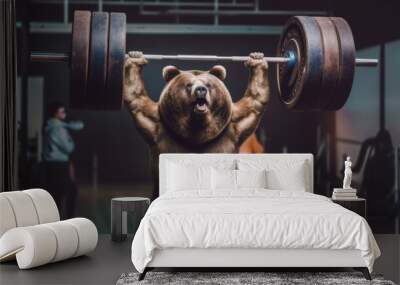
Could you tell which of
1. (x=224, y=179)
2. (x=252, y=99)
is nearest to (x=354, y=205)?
(x=224, y=179)

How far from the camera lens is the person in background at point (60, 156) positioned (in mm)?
6328

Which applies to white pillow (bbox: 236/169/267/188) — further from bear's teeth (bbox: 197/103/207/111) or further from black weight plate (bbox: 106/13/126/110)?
black weight plate (bbox: 106/13/126/110)

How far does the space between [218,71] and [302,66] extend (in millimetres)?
835

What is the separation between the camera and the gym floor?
4320mm

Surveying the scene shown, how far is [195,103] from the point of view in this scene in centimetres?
627

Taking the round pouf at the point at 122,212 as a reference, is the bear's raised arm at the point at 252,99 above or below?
above

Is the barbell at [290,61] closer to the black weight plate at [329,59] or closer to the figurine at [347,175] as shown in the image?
the black weight plate at [329,59]

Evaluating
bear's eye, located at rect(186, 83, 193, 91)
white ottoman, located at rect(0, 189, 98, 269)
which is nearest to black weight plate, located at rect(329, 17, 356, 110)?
bear's eye, located at rect(186, 83, 193, 91)

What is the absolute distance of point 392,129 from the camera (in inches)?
251

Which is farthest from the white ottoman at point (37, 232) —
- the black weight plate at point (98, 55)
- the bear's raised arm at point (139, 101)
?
the bear's raised arm at point (139, 101)

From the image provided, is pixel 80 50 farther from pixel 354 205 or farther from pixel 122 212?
pixel 354 205

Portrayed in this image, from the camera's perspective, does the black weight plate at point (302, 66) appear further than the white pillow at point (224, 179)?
Yes

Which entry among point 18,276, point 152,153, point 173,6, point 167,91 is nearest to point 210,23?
point 173,6

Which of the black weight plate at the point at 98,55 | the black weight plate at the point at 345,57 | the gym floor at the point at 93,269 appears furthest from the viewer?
the black weight plate at the point at 345,57
